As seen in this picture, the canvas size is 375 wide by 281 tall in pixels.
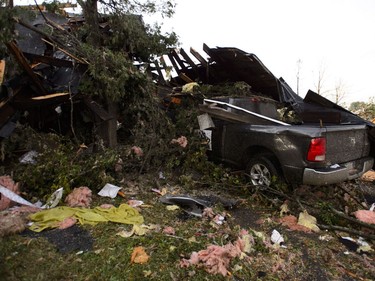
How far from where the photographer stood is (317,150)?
379cm

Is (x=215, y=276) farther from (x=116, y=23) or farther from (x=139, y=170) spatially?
(x=116, y=23)

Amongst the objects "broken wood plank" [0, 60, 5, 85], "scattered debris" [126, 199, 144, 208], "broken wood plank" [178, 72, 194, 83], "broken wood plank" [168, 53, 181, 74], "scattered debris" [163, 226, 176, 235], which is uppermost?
"broken wood plank" [168, 53, 181, 74]

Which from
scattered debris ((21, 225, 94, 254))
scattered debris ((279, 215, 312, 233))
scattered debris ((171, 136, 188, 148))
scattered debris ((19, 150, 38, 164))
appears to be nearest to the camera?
scattered debris ((21, 225, 94, 254))

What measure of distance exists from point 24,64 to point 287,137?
15.4 ft

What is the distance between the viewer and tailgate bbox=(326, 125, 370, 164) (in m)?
3.94

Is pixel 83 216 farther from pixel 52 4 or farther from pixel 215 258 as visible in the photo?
pixel 52 4

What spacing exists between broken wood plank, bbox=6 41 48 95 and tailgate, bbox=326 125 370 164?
5.13 m

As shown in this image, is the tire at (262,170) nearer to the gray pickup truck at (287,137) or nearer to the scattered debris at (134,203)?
the gray pickup truck at (287,137)

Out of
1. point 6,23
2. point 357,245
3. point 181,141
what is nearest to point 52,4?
point 6,23

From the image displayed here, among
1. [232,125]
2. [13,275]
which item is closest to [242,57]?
[232,125]

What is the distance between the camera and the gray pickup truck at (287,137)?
3865 mm

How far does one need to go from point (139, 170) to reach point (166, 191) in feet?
3.00

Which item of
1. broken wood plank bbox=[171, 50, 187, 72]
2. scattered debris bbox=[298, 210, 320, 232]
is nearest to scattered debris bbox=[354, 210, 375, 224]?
scattered debris bbox=[298, 210, 320, 232]

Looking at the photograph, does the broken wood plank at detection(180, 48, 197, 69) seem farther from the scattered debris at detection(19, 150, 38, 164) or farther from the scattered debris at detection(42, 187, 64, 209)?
A: the scattered debris at detection(42, 187, 64, 209)
